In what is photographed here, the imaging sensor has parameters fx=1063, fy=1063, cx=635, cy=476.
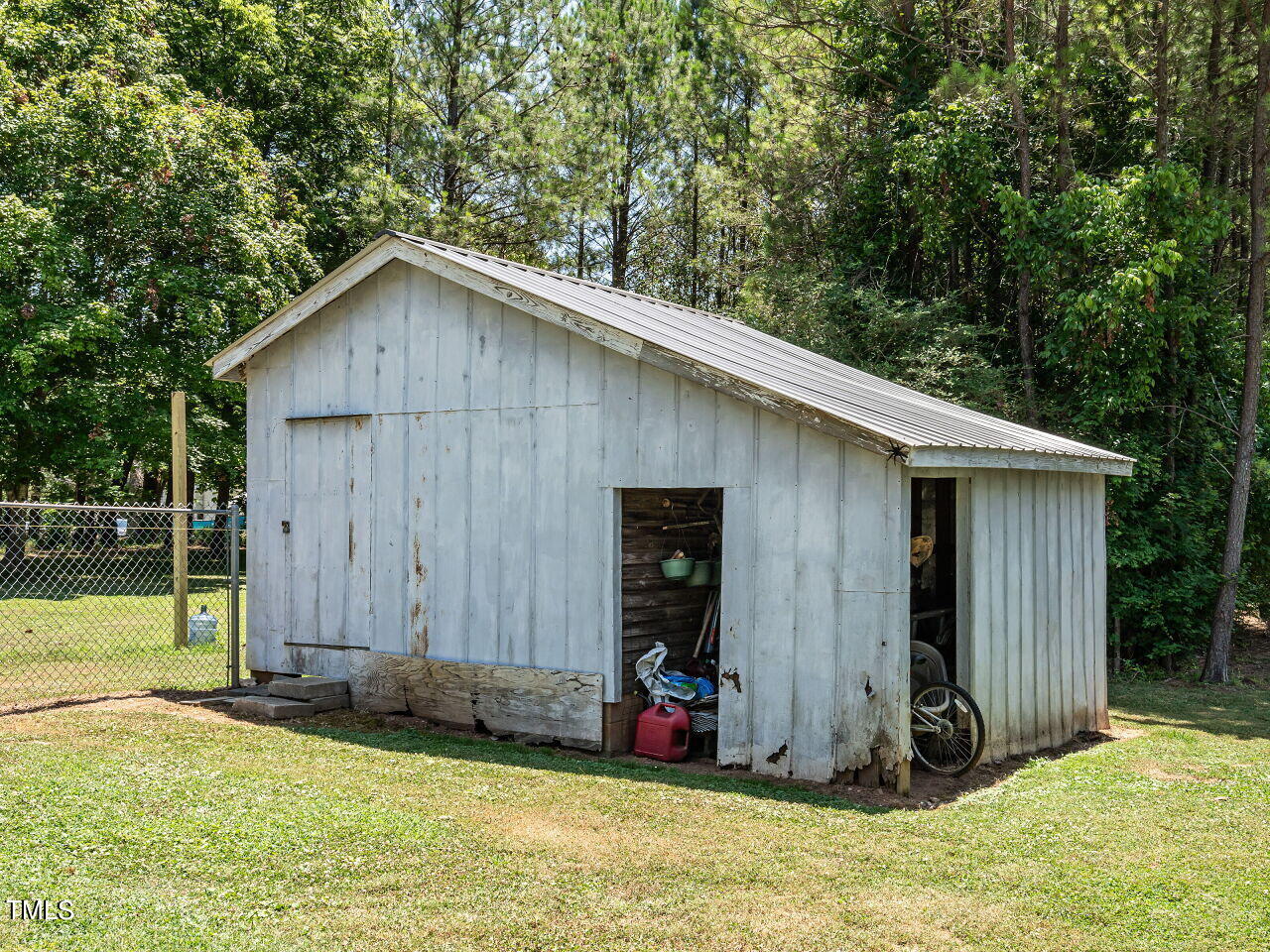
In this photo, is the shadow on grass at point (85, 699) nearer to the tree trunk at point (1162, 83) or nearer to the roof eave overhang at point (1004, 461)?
the roof eave overhang at point (1004, 461)

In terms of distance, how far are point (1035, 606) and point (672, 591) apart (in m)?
2.86

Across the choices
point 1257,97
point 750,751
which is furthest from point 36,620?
point 1257,97

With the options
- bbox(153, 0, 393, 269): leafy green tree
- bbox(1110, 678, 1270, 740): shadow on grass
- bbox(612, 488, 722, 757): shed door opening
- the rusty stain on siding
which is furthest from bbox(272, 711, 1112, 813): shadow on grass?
bbox(153, 0, 393, 269): leafy green tree

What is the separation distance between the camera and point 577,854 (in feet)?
17.4

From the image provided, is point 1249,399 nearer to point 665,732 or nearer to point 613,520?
point 613,520

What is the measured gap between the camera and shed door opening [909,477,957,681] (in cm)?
898

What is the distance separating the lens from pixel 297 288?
73.9 feet

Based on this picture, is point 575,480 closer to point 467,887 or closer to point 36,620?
Answer: point 467,887

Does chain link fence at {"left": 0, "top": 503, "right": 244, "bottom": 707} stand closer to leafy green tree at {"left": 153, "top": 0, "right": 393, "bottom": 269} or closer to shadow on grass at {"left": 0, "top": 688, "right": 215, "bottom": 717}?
shadow on grass at {"left": 0, "top": 688, "right": 215, "bottom": 717}

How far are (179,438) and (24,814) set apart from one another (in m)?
7.31

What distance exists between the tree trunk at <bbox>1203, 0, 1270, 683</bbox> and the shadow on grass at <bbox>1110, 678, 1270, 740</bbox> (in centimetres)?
57

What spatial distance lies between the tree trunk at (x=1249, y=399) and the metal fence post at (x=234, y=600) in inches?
449

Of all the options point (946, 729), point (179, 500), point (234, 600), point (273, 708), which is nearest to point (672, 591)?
point (946, 729)

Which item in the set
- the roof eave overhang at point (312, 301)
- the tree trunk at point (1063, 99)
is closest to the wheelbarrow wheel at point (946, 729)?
A: the roof eave overhang at point (312, 301)
